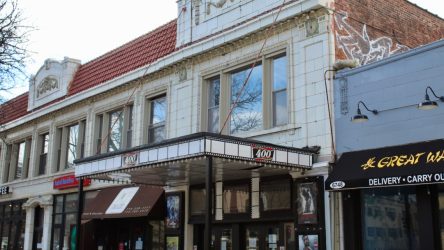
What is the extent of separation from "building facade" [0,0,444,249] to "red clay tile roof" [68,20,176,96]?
0.08 m

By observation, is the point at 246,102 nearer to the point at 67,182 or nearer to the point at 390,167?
the point at 390,167

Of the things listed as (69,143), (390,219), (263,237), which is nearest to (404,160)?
(390,219)

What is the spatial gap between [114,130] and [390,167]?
11.6 meters

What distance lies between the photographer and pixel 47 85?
955 inches

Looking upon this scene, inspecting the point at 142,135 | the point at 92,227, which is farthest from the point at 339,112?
the point at 92,227

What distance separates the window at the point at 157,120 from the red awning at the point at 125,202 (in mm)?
1704

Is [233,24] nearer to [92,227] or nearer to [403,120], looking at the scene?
[403,120]

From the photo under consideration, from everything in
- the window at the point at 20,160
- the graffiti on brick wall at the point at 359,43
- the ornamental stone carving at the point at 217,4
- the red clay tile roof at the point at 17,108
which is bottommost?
the window at the point at 20,160

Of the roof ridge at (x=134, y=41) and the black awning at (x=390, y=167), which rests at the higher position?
the roof ridge at (x=134, y=41)

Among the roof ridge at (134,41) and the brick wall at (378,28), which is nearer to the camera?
the brick wall at (378,28)

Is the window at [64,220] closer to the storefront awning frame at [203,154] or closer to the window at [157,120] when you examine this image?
the window at [157,120]

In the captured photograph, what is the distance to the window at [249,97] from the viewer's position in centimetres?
1416

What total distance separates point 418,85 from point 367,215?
2.88 metres

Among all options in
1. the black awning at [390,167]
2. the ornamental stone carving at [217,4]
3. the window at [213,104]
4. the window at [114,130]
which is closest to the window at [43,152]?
the window at [114,130]
